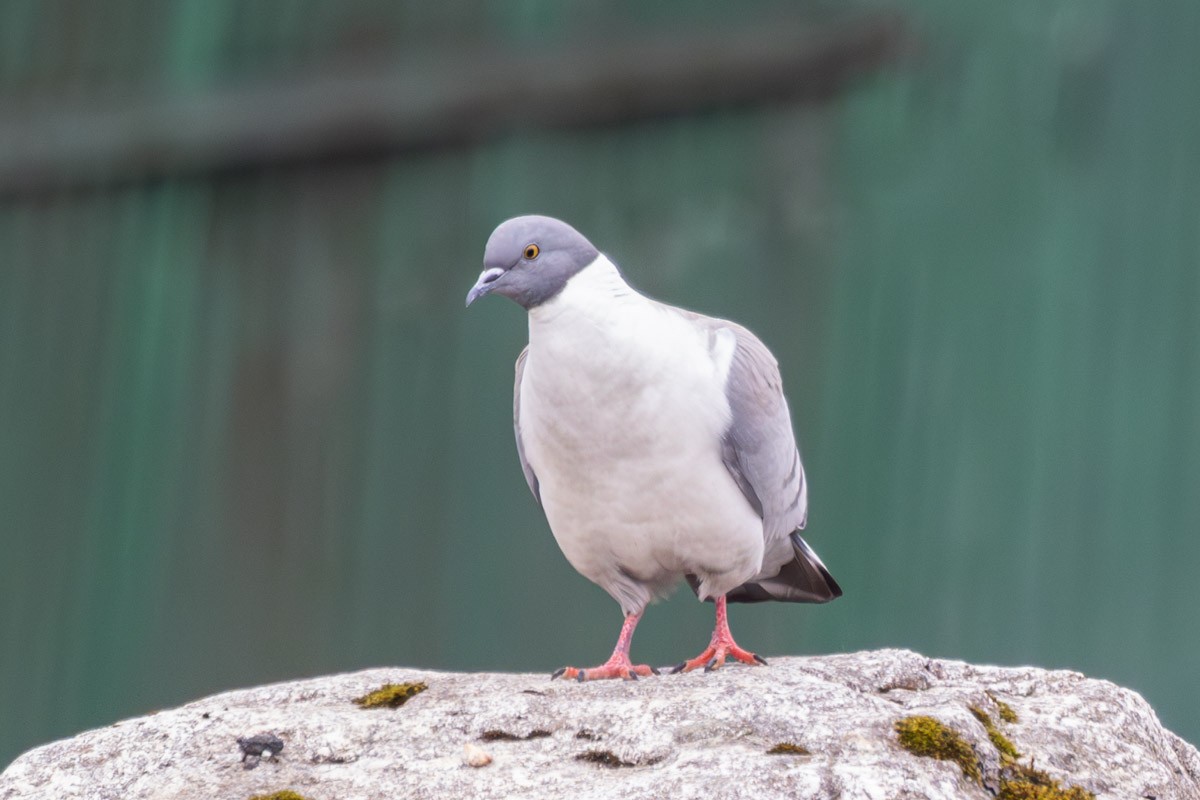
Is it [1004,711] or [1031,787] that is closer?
[1031,787]

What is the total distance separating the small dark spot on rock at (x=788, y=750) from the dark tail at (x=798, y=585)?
84.0 inches

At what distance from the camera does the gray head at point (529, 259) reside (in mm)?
4758

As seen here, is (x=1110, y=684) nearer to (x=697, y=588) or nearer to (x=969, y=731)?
(x=969, y=731)

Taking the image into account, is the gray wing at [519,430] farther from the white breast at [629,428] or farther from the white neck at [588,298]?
the white neck at [588,298]

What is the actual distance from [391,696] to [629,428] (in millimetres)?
1141

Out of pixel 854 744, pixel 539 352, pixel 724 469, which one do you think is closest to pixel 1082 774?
pixel 854 744

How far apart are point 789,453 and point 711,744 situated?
185 cm

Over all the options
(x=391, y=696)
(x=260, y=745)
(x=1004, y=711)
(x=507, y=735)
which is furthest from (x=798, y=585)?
(x=260, y=745)

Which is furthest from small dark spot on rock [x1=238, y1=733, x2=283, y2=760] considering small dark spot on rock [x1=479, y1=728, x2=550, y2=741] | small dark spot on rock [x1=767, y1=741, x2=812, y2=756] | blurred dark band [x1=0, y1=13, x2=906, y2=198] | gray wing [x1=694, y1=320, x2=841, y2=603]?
blurred dark band [x1=0, y1=13, x2=906, y2=198]

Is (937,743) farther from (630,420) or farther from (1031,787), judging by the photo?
(630,420)

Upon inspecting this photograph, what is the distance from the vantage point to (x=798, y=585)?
233 inches

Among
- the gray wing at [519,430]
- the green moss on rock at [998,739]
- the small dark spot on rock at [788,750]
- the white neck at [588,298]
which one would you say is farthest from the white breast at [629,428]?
the small dark spot on rock at [788,750]

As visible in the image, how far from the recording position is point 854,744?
3.62m

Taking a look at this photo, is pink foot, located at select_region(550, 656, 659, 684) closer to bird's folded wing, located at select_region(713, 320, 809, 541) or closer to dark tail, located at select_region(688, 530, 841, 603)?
bird's folded wing, located at select_region(713, 320, 809, 541)
